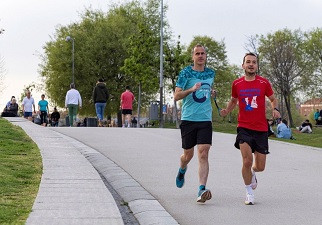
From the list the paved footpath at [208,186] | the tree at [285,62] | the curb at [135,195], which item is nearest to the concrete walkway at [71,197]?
the paved footpath at [208,186]

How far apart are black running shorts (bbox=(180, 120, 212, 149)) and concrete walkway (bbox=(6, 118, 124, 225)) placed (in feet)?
3.60

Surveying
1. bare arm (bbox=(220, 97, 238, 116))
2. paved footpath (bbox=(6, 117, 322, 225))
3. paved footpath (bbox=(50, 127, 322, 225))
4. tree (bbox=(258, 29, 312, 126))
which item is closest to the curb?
paved footpath (bbox=(6, 117, 322, 225))

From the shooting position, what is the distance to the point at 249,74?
8352 mm

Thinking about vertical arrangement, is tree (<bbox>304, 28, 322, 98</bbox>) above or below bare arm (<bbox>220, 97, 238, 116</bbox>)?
above

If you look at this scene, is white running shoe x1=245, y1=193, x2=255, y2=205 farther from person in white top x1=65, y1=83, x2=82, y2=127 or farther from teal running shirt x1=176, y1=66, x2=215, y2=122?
person in white top x1=65, y1=83, x2=82, y2=127

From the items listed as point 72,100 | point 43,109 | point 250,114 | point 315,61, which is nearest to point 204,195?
point 250,114

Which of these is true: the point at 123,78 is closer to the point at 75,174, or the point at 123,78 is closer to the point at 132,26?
the point at 132,26

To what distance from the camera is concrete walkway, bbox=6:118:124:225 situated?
6055 millimetres

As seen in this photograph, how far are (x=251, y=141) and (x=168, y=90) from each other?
63.5 m

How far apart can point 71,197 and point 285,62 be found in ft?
199

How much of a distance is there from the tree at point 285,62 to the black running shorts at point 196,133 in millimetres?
58467

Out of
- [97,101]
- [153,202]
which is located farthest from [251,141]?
[97,101]

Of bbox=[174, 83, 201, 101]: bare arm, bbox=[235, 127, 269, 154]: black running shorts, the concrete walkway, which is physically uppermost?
bbox=[174, 83, 201, 101]: bare arm

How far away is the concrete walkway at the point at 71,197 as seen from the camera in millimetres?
6055
